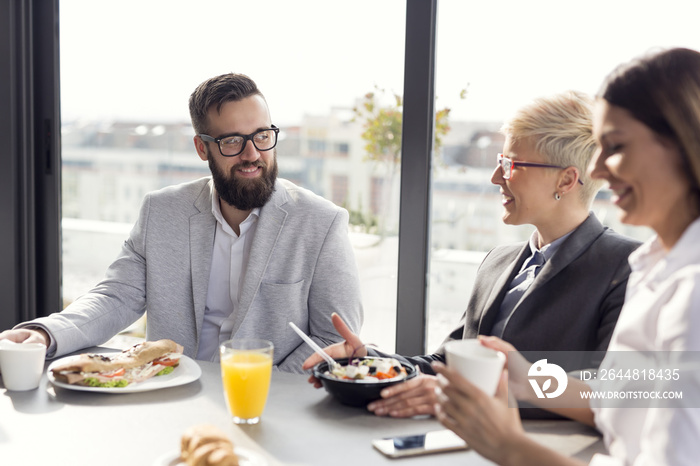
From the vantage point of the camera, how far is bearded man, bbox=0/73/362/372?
6.64 feet

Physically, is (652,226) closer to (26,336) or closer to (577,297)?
(577,297)

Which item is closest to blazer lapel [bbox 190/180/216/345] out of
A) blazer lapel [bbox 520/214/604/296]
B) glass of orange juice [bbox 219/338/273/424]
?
glass of orange juice [bbox 219/338/273/424]

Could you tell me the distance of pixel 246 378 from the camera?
127 centimetres

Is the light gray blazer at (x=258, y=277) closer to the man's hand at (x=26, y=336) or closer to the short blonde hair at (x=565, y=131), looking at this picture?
the man's hand at (x=26, y=336)

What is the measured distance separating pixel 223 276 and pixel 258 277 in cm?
18

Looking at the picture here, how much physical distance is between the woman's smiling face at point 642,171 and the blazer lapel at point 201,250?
1.36m

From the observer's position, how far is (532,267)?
1769 mm

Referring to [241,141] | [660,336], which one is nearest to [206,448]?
[660,336]

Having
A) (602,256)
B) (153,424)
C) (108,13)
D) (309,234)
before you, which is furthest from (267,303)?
(108,13)

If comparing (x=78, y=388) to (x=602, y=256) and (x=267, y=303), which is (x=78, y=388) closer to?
(x=267, y=303)

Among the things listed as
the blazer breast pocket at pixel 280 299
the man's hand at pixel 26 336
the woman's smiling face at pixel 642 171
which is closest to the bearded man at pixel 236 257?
the blazer breast pocket at pixel 280 299

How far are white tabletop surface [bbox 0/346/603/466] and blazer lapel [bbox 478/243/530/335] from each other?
18.1 inches

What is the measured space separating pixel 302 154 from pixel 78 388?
149 cm

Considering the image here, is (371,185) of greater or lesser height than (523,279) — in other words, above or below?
above
